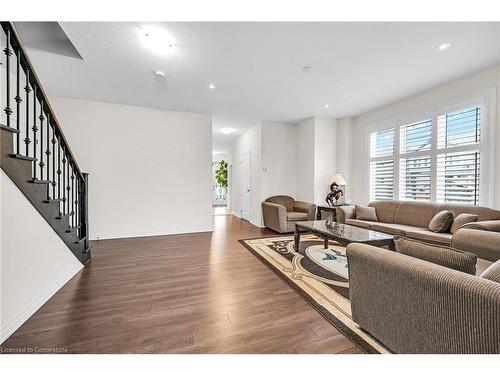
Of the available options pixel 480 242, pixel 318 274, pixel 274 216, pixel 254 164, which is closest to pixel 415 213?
pixel 480 242

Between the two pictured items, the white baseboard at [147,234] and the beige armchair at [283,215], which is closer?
the white baseboard at [147,234]

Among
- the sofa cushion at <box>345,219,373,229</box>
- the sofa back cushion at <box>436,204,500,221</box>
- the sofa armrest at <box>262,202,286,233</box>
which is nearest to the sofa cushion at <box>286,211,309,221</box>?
the sofa armrest at <box>262,202,286,233</box>

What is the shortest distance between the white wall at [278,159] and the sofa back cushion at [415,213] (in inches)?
101

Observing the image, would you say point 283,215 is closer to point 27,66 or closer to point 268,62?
point 268,62

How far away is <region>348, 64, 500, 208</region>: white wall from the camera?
116 inches

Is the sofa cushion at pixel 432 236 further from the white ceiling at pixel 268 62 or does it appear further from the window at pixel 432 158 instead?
the white ceiling at pixel 268 62

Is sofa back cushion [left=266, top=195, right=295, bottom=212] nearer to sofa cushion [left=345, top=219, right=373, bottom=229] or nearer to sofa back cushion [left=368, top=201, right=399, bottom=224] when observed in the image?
sofa cushion [left=345, top=219, right=373, bottom=229]

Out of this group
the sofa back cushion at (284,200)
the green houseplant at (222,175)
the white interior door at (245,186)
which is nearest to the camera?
the sofa back cushion at (284,200)

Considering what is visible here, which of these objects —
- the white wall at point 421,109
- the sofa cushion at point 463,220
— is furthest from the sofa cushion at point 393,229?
the white wall at point 421,109

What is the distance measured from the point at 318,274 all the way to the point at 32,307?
273 cm

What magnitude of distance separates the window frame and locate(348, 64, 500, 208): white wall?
0.12ft

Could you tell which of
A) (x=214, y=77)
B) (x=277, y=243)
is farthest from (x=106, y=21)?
(x=277, y=243)

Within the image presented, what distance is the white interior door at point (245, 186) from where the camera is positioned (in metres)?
6.55

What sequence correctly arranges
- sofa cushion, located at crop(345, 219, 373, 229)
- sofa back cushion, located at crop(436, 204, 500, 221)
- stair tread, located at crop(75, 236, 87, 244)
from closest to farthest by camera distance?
stair tread, located at crop(75, 236, 87, 244) < sofa back cushion, located at crop(436, 204, 500, 221) < sofa cushion, located at crop(345, 219, 373, 229)
